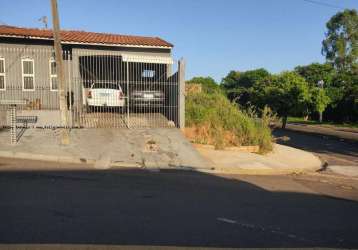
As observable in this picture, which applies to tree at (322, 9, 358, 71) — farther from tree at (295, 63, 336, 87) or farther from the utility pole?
the utility pole

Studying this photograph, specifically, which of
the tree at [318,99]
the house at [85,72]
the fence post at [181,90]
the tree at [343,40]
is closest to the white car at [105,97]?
the house at [85,72]

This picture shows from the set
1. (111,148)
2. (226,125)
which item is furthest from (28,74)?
(226,125)

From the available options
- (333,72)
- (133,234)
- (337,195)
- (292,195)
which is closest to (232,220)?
(133,234)

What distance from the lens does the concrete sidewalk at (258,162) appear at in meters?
12.8

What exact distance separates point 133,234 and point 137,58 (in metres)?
12.7

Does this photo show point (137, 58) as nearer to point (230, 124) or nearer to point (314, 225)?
point (230, 124)

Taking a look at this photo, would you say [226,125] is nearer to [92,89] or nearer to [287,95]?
[92,89]

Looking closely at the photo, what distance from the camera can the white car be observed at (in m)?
18.1

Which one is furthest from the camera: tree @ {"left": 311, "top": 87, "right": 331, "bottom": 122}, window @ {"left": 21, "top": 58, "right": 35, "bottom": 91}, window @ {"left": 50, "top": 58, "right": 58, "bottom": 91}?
tree @ {"left": 311, "top": 87, "right": 331, "bottom": 122}

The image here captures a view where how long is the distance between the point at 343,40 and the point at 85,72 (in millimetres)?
49903

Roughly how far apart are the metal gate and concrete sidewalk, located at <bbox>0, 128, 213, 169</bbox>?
4.55 ft

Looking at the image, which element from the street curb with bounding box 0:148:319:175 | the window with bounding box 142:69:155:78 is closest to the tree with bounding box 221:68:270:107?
the window with bounding box 142:69:155:78

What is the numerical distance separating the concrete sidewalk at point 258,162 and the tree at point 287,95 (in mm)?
21365

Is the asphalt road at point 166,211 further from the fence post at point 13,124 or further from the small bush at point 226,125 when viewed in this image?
the small bush at point 226,125
